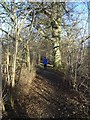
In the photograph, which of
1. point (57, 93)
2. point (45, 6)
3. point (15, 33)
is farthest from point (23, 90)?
point (45, 6)

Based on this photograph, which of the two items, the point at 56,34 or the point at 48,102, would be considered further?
the point at 56,34

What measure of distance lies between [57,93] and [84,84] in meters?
1.83

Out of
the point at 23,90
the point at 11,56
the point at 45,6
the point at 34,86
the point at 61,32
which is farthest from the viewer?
the point at 61,32

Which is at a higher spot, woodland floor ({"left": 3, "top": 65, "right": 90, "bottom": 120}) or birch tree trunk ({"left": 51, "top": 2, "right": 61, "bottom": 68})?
birch tree trunk ({"left": 51, "top": 2, "right": 61, "bottom": 68})

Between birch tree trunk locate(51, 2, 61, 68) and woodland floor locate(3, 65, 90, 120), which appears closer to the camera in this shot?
woodland floor locate(3, 65, 90, 120)

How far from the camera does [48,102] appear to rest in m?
15.9

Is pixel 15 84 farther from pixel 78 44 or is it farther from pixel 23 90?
pixel 78 44

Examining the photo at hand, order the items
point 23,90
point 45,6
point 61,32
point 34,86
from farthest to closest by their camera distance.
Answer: point 61,32 → point 45,6 → point 34,86 → point 23,90

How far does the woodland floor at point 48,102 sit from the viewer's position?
14.1 m

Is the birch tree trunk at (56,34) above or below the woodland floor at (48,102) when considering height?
above

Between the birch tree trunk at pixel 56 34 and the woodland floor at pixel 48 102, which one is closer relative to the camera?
the woodland floor at pixel 48 102

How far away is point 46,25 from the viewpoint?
81.9 ft

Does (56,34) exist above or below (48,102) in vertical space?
above

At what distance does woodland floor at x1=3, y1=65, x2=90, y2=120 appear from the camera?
1407 cm
